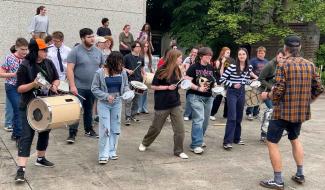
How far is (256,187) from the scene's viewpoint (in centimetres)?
536

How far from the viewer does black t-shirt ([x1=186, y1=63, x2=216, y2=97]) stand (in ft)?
21.7

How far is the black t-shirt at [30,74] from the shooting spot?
5105 millimetres

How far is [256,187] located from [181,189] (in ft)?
3.26

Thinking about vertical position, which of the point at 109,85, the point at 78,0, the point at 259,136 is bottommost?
the point at 259,136

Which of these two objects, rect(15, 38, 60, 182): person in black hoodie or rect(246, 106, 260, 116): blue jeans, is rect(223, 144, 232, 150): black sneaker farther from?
rect(15, 38, 60, 182): person in black hoodie

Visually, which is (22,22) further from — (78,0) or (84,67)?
(84,67)

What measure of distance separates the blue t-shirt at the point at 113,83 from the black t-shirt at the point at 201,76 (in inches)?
49.6

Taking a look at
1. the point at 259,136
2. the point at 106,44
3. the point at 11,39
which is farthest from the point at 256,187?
the point at 11,39

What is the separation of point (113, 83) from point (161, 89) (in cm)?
76

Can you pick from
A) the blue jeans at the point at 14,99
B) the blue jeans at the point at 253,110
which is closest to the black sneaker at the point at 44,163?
the blue jeans at the point at 14,99

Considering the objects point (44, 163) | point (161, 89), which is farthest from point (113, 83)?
point (44, 163)

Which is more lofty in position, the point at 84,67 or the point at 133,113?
the point at 84,67

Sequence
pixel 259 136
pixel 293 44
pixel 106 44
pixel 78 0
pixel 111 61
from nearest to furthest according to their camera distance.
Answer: pixel 293 44, pixel 111 61, pixel 259 136, pixel 106 44, pixel 78 0

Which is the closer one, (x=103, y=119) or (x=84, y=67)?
(x=103, y=119)
